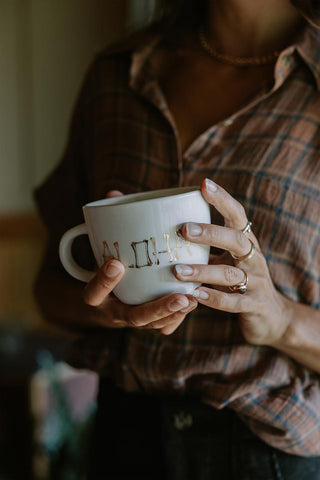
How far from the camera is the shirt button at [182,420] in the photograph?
552 millimetres

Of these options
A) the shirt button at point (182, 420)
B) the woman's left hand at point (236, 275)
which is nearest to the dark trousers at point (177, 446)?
the shirt button at point (182, 420)

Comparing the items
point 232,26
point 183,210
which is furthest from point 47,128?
point 183,210

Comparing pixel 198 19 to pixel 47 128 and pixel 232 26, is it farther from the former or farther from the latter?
pixel 47 128

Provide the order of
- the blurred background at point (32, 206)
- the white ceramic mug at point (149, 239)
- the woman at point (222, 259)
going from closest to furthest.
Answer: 1. the white ceramic mug at point (149, 239)
2. the woman at point (222, 259)
3. the blurred background at point (32, 206)

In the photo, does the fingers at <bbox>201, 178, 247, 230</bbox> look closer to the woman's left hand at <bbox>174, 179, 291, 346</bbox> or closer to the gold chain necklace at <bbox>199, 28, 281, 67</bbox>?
the woman's left hand at <bbox>174, 179, 291, 346</bbox>

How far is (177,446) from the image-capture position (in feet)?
1.86

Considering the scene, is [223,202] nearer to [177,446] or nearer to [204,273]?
[204,273]

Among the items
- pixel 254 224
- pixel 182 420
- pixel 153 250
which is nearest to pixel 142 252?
pixel 153 250

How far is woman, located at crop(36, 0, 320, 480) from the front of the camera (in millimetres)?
485

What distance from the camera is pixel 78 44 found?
1.35 metres

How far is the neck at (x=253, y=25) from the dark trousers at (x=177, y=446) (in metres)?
0.39

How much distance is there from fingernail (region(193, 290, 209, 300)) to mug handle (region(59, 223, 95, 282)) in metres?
0.10

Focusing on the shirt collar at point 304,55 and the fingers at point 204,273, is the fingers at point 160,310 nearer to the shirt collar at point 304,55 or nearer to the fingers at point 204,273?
the fingers at point 204,273

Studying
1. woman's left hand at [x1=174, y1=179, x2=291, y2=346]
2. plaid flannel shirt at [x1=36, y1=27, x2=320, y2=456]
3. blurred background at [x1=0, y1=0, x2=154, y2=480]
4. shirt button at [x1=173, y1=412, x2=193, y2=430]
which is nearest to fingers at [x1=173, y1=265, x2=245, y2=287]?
woman's left hand at [x1=174, y1=179, x2=291, y2=346]
